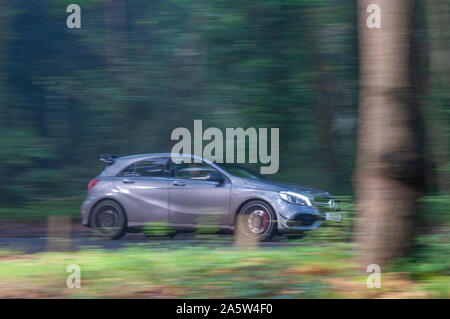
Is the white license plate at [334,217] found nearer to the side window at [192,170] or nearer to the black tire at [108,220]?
the side window at [192,170]

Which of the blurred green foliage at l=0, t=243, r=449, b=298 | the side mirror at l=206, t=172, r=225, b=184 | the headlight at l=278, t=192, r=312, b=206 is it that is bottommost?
the blurred green foliage at l=0, t=243, r=449, b=298

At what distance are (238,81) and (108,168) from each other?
154 inches

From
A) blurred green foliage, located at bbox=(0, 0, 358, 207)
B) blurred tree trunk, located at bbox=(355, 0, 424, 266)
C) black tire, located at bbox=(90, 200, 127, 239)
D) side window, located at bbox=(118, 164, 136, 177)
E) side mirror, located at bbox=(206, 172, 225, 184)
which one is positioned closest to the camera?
blurred tree trunk, located at bbox=(355, 0, 424, 266)

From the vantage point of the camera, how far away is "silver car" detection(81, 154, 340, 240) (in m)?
9.77

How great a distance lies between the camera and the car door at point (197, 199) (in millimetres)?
10039

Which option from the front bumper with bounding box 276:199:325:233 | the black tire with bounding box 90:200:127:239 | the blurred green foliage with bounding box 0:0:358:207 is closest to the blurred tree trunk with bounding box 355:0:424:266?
the front bumper with bounding box 276:199:325:233

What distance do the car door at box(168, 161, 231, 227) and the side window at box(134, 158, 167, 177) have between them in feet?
0.94

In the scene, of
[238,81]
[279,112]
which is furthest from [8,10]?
[279,112]

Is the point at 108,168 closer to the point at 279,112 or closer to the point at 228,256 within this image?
the point at 279,112

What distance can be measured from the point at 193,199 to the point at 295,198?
1.84 meters

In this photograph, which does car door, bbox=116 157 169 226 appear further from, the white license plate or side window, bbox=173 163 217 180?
the white license plate

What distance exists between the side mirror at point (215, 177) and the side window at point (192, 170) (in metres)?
0.07

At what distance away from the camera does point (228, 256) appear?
6.25 m

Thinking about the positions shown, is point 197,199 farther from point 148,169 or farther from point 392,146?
point 392,146
